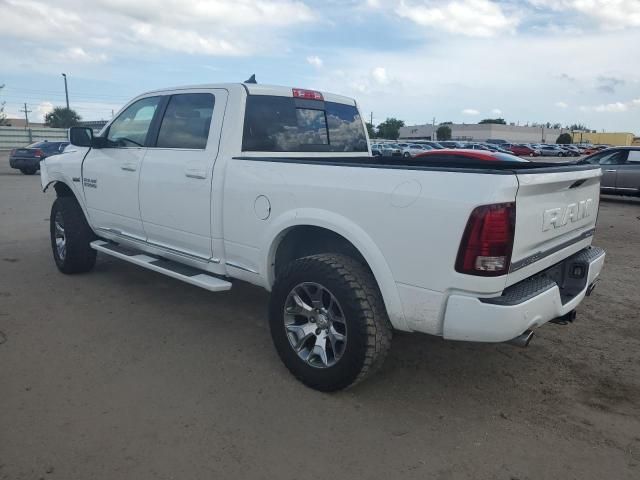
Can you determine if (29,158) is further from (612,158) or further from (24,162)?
(612,158)

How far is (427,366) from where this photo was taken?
372 centimetres

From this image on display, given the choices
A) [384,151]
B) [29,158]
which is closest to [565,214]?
[29,158]

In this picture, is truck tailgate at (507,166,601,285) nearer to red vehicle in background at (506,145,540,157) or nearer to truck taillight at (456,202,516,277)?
truck taillight at (456,202,516,277)

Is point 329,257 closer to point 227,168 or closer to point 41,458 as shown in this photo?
point 227,168

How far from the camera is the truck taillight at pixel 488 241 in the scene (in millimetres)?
2533

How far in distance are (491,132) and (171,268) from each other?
329 feet

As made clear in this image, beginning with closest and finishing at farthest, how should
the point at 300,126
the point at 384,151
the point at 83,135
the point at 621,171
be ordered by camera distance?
1. the point at 300,126
2. the point at 83,135
3. the point at 621,171
4. the point at 384,151

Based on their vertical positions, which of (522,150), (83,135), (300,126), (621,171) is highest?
(300,126)

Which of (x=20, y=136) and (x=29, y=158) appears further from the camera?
(x=20, y=136)

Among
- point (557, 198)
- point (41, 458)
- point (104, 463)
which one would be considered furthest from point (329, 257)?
point (41, 458)

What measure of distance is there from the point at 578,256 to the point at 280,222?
2070mm

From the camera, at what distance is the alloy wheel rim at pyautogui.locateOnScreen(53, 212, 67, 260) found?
223 inches

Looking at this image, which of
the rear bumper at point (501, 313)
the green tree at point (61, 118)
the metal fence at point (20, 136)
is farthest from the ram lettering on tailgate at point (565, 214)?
the green tree at point (61, 118)

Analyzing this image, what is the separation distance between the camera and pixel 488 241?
2557mm
